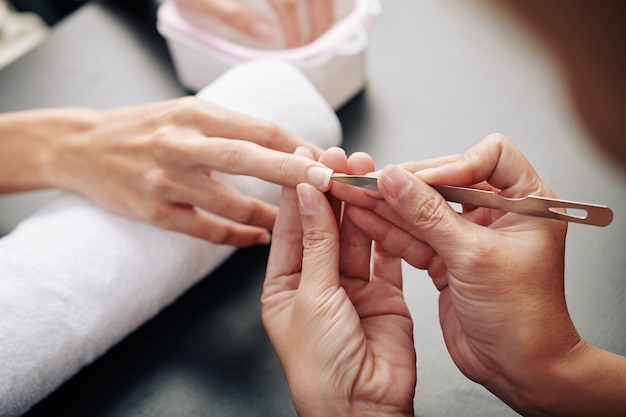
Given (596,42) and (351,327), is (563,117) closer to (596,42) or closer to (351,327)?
(596,42)

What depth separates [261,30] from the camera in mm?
679

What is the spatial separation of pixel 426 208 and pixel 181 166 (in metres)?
0.26

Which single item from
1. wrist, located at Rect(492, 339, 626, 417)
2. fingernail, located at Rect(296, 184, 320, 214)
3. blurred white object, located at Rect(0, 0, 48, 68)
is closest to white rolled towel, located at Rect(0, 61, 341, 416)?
fingernail, located at Rect(296, 184, 320, 214)

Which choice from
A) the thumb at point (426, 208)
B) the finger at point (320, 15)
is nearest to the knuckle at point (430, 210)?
the thumb at point (426, 208)

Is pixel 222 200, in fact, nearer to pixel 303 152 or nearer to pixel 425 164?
pixel 303 152

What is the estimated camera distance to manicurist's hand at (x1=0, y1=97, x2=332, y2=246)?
19.4 inches

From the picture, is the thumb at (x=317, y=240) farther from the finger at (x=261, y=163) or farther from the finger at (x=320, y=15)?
the finger at (x=320, y=15)

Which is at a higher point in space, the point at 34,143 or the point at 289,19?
the point at 289,19

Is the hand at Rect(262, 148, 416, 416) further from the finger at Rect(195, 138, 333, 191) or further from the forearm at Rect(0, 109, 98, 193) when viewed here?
the forearm at Rect(0, 109, 98, 193)

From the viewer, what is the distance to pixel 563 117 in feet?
2.12

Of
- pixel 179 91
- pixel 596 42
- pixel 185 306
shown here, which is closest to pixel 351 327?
pixel 185 306

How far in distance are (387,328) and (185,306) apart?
0.23 metres

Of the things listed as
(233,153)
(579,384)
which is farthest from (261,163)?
(579,384)

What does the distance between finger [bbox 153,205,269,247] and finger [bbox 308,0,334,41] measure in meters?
0.31
